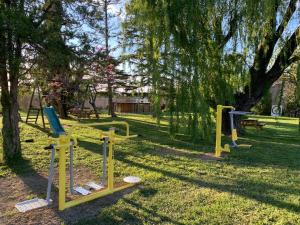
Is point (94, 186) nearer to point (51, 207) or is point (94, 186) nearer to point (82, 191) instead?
point (82, 191)

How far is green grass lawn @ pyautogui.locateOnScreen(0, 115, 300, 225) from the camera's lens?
3.15 metres

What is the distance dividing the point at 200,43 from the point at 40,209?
196 inches

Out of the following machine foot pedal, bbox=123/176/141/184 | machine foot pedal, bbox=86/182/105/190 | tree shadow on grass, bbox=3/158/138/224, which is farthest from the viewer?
machine foot pedal, bbox=123/176/141/184

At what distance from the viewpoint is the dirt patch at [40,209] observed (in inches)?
119

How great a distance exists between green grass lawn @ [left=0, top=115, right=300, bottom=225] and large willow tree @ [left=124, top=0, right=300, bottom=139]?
1241 mm

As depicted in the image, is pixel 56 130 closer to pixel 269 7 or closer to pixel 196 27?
pixel 196 27

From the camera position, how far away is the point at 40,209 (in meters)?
3.27

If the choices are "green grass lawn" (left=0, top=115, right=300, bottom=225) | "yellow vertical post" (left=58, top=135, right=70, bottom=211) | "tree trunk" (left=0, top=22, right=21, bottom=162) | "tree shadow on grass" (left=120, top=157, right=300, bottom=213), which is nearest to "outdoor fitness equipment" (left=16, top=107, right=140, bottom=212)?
"yellow vertical post" (left=58, top=135, right=70, bottom=211)

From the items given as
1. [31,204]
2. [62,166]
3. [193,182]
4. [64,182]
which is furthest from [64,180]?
[193,182]

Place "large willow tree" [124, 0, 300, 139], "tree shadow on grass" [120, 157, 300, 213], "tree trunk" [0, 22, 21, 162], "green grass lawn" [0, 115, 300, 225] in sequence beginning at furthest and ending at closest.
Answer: "large willow tree" [124, 0, 300, 139]
"tree trunk" [0, 22, 21, 162]
"tree shadow on grass" [120, 157, 300, 213]
"green grass lawn" [0, 115, 300, 225]

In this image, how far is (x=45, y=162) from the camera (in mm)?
5352

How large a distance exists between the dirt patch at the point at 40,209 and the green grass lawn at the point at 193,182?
0.10 metres

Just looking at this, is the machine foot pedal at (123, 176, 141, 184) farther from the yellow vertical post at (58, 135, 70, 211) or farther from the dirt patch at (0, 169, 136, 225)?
the yellow vertical post at (58, 135, 70, 211)

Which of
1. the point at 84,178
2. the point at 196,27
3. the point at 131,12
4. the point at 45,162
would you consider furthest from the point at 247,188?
the point at 131,12
